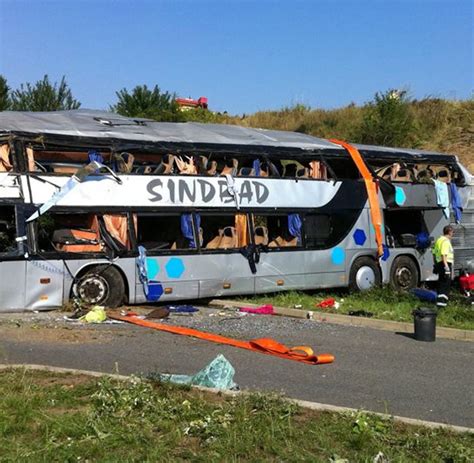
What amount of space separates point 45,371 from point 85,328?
14.0ft

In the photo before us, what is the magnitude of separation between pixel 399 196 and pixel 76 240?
855 centimetres

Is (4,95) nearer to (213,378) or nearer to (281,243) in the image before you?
(281,243)

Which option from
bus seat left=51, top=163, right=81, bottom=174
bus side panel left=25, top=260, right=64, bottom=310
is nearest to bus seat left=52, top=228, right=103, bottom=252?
bus side panel left=25, top=260, right=64, bottom=310

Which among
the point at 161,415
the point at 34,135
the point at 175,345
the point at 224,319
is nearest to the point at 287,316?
the point at 224,319

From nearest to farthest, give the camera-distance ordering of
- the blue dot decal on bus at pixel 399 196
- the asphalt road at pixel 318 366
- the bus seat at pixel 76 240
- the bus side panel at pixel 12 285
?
the asphalt road at pixel 318 366
the bus side panel at pixel 12 285
the bus seat at pixel 76 240
the blue dot decal on bus at pixel 399 196

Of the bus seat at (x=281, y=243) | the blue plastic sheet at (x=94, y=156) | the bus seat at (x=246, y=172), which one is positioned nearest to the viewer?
the blue plastic sheet at (x=94, y=156)

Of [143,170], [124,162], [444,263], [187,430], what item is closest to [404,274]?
[444,263]

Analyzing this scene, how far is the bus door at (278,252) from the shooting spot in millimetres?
15875

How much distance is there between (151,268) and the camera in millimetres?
14164

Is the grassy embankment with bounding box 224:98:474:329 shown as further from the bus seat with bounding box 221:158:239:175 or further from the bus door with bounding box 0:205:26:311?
the bus door with bounding box 0:205:26:311

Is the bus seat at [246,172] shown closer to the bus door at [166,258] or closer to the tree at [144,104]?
the bus door at [166,258]

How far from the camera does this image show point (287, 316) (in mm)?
14328

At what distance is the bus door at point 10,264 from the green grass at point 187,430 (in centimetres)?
620

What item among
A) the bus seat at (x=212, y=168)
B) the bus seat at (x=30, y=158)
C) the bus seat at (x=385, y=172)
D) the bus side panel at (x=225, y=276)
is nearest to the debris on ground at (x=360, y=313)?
the bus side panel at (x=225, y=276)
